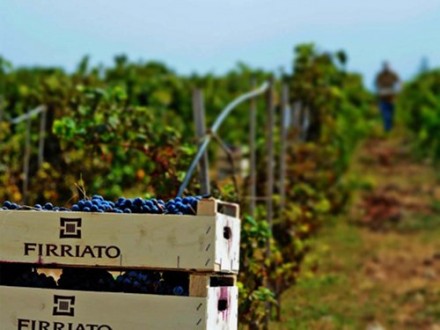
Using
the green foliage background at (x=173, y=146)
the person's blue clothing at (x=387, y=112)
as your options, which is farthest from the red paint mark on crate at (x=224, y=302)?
→ the person's blue clothing at (x=387, y=112)

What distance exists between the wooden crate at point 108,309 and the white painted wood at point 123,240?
0.34 ft

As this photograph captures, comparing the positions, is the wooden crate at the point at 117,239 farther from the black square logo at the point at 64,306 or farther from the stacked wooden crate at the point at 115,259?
the black square logo at the point at 64,306

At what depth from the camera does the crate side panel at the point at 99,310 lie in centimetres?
437

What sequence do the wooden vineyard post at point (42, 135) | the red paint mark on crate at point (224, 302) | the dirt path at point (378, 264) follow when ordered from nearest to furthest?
the red paint mark on crate at point (224, 302)
the dirt path at point (378, 264)
the wooden vineyard post at point (42, 135)

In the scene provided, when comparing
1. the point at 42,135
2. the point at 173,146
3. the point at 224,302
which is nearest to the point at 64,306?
the point at 224,302

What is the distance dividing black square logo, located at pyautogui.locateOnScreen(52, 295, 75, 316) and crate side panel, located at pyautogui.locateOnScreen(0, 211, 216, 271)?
0.43 ft

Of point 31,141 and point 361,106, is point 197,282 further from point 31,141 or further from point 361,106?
point 361,106

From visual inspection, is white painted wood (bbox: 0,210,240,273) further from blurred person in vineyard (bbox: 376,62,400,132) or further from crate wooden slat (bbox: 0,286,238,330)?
blurred person in vineyard (bbox: 376,62,400,132)

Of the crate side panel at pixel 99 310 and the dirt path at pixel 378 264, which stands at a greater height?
the dirt path at pixel 378 264

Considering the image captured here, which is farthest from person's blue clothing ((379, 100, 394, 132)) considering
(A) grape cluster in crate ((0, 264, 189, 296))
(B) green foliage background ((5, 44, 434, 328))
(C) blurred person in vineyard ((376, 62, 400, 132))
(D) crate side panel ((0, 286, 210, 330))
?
(D) crate side panel ((0, 286, 210, 330))

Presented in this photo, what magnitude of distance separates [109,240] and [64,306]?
11.6 inches

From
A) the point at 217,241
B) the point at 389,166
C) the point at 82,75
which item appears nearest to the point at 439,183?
the point at 389,166

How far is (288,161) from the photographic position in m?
15.0

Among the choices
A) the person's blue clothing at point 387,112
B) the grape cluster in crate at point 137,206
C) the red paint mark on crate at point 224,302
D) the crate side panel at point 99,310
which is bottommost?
the crate side panel at point 99,310
